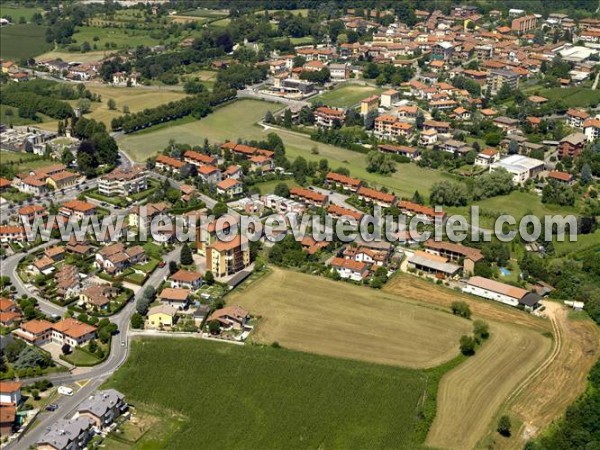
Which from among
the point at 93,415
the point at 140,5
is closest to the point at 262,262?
the point at 93,415

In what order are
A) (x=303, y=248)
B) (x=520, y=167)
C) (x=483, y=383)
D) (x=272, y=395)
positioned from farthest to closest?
(x=520, y=167) → (x=303, y=248) → (x=483, y=383) → (x=272, y=395)

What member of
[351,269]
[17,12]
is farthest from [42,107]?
[17,12]

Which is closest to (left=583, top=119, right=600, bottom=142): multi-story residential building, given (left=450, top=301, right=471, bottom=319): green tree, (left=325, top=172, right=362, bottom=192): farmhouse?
(left=325, top=172, right=362, bottom=192): farmhouse

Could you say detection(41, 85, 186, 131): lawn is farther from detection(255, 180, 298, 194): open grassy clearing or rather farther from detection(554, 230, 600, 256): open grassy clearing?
detection(554, 230, 600, 256): open grassy clearing

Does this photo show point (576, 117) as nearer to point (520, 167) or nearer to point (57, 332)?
point (520, 167)

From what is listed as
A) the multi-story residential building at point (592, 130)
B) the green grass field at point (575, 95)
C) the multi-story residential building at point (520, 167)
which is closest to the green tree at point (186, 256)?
the multi-story residential building at point (520, 167)

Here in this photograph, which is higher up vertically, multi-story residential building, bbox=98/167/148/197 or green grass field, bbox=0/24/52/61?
green grass field, bbox=0/24/52/61

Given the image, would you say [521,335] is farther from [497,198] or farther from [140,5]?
[140,5]
